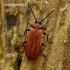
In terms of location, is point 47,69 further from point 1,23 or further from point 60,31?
point 1,23

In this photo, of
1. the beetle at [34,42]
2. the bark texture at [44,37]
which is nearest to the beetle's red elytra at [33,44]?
the beetle at [34,42]

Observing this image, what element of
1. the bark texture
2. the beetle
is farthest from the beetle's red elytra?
the bark texture

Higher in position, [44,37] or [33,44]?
[44,37]

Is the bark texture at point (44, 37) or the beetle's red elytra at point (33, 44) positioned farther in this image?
the beetle's red elytra at point (33, 44)

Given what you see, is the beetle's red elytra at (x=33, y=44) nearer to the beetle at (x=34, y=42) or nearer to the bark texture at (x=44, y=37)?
the beetle at (x=34, y=42)

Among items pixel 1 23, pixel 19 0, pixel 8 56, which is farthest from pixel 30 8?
pixel 8 56

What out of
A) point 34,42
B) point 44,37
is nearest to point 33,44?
point 34,42

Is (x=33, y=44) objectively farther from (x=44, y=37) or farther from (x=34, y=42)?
(x=44, y=37)
